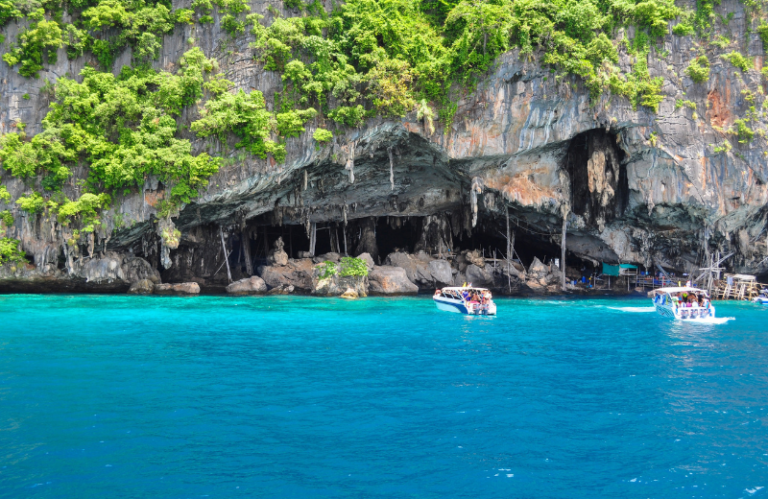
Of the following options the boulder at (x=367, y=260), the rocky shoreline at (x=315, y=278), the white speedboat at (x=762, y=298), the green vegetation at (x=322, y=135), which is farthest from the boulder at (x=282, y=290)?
the white speedboat at (x=762, y=298)

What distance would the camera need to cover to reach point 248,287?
34.1m

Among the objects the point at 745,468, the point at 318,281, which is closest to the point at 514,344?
the point at 745,468

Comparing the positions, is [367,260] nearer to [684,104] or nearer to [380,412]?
[684,104]

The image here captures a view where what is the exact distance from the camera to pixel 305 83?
29.5 metres

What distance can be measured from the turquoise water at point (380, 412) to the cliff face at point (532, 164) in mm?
11694

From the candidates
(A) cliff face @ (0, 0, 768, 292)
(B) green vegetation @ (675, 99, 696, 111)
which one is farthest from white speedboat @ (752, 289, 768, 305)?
(B) green vegetation @ (675, 99, 696, 111)

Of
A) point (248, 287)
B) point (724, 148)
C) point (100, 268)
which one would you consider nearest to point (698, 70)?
point (724, 148)

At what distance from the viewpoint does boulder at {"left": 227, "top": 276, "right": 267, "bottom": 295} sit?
3362 centimetres

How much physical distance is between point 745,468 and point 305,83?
87.4ft

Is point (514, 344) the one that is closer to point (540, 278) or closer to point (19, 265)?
point (540, 278)

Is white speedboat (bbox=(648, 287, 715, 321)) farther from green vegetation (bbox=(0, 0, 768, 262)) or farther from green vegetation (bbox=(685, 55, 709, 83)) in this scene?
green vegetation (bbox=(685, 55, 709, 83))

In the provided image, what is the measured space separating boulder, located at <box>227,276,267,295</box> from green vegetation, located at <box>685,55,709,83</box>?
27.7m

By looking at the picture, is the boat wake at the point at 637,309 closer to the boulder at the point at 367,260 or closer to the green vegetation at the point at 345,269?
the green vegetation at the point at 345,269

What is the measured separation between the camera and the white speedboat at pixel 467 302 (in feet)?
81.0
